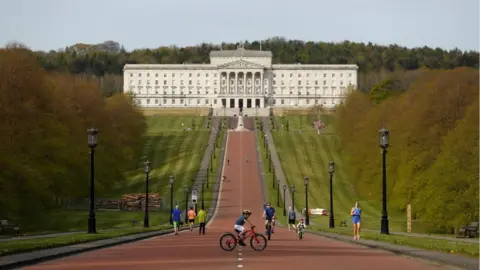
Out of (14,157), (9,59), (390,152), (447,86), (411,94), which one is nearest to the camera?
(14,157)

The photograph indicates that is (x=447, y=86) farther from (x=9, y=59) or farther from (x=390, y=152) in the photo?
(x=9, y=59)

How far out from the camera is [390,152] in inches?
3157

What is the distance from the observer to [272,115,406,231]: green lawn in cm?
7419

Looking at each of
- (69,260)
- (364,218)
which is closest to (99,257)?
(69,260)

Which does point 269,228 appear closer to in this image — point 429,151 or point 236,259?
point 236,259

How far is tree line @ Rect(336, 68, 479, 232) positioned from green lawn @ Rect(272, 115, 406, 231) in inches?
54.3

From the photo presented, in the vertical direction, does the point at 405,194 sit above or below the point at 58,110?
below

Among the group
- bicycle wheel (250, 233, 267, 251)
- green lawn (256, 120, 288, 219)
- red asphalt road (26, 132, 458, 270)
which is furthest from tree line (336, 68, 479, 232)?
Result: bicycle wheel (250, 233, 267, 251)

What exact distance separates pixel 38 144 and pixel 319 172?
46.2 meters

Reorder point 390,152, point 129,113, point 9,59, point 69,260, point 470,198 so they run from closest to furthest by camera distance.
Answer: point 69,260, point 470,198, point 9,59, point 390,152, point 129,113

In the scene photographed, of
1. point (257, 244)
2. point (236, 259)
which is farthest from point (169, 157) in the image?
point (236, 259)

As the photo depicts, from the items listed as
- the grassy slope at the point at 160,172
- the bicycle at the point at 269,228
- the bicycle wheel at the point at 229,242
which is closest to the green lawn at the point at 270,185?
the grassy slope at the point at 160,172

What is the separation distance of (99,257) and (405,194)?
4578cm

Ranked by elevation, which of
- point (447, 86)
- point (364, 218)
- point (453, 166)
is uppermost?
point (447, 86)
